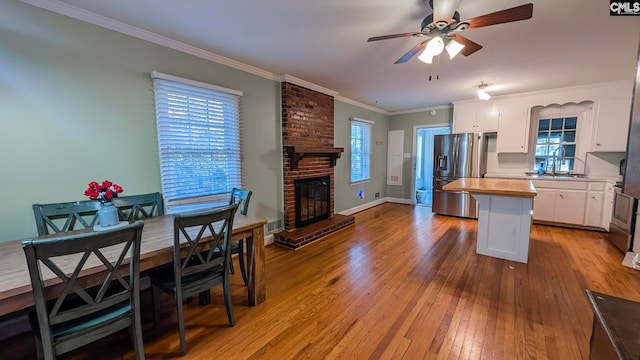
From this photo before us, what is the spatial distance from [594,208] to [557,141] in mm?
1334

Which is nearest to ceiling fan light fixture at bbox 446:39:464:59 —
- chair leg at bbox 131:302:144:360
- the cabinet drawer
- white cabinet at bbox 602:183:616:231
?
chair leg at bbox 131:302:144:360

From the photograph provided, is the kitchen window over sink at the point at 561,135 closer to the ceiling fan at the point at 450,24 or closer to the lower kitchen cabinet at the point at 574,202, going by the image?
the lower kitchen cabinet at the point at 574,202

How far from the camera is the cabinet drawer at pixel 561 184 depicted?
4289 mm

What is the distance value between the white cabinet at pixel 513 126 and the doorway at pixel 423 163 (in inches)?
58.6

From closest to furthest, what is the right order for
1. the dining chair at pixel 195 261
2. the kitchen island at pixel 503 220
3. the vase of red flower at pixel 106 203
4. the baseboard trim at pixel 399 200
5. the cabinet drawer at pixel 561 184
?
the dining chair at pixel 195 261 < the vase of red flower at pixel 106 203 < the kitchen island at pixel 503 220 < the cabinet drawer at pixel 561 184 < the baseboard trim at pixel 399 200

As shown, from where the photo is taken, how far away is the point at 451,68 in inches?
136

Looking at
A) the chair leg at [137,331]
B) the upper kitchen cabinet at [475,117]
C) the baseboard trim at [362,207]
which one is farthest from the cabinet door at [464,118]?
the chair leg at [137,331]

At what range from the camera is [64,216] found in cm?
202

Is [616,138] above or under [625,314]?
above

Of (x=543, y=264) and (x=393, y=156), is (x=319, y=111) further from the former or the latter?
(x=543, y=264)

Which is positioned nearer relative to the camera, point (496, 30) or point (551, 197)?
point (496, 30)

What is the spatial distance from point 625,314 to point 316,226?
139 inches

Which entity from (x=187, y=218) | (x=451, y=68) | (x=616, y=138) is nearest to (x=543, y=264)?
(x=451, y=68)

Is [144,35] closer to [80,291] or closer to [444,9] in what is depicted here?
[80,291]
